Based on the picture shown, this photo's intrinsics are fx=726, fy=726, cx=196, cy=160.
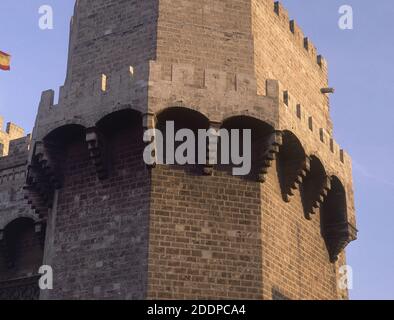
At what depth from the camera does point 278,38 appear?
67.9 ft

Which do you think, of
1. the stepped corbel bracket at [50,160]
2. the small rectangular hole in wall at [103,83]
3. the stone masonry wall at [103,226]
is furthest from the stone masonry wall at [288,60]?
the stepped corbel bracket at [50,160]

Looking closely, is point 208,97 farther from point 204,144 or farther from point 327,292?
point 327,292

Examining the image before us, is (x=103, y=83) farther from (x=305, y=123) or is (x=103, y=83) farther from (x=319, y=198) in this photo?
(x=319, y=198)

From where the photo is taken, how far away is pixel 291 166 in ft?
60.5

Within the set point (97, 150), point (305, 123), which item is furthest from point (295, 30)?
point (97, 150)

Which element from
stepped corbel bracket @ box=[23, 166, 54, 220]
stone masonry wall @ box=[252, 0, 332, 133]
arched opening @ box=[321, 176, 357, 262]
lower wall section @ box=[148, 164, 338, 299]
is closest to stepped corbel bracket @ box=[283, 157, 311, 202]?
lower wall section @ box=[148, 164, 338, 299]

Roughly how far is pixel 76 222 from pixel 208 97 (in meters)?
4.36

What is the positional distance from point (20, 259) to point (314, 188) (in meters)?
9.64

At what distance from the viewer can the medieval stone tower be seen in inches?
637

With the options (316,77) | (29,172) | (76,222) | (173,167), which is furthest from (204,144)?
(316,77)

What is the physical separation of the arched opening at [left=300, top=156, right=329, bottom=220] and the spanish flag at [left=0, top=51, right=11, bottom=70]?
14581 mm

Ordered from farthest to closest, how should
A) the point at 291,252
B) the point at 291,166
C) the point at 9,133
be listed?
the point at 9,133
the point at 291,166
the point at 291,252

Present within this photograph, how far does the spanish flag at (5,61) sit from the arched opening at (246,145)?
1440 centimetres

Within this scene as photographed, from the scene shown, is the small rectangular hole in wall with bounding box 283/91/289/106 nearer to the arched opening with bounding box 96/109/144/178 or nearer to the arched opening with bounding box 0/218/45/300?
the arched opening with bounding box 96/109/144/178
